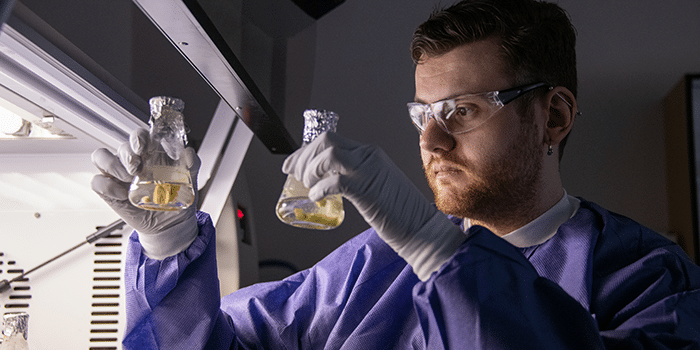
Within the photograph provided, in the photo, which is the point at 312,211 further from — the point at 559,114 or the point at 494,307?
the point at 559,114

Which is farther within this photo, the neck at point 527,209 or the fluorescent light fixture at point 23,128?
the neck at point 527,209

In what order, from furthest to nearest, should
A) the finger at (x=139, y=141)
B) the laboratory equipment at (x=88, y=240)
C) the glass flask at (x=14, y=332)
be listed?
the laboratory equipment at (x=88, y=240) < the glass flask at (x=14, y=332) < the finger at (x=139, y=141)

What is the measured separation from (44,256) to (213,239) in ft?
1.26

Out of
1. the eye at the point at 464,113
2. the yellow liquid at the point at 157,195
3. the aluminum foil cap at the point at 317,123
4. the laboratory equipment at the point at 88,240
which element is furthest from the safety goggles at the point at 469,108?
the laboratory equipment at the point at 88,240

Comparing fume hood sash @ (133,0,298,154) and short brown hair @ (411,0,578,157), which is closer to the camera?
fume hood sash @ (133,0,298,154)

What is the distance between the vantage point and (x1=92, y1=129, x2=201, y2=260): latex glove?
3.05 ft

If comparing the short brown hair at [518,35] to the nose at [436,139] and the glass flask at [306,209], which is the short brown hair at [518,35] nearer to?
the nose at [436,139]

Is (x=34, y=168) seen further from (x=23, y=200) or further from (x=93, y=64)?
(x=93, y=64)

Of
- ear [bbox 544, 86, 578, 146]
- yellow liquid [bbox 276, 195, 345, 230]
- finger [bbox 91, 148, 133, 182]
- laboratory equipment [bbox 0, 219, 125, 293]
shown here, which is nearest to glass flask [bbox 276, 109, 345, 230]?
yellow liquid [bbox 276, 195, 345, 230]

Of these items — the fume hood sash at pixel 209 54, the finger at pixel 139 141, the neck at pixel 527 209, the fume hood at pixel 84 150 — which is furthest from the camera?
the neck at pixel 527 209

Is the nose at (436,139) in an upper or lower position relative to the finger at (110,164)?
lower

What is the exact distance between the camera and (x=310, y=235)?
8.82 ft

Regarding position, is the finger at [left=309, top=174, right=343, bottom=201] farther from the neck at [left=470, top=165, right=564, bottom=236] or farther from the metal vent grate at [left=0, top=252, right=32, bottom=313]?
the metal vent grate at [left=0, top=252, right=32, bottom=313]

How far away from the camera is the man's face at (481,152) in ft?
4.05
